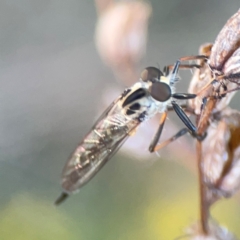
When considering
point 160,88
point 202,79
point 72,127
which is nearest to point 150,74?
point 160,88

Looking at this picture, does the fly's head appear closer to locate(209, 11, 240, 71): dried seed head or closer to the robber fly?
the robber fly

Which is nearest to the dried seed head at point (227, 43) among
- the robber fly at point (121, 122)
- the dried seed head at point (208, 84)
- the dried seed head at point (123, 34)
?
the dried seed head at point (208, 84)

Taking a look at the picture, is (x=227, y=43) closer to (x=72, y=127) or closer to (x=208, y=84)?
(x=208, y=84)

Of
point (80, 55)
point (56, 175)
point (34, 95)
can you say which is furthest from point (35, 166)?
point (80, 55)

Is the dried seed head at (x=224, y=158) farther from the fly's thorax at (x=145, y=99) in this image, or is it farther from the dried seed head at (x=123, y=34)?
the dried seed head at (x=123, y=34)

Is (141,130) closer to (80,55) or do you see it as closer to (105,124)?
(105,124)
